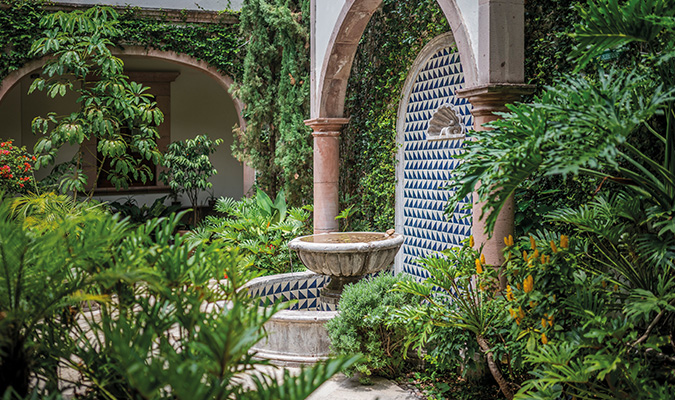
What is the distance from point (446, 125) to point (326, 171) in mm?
1876

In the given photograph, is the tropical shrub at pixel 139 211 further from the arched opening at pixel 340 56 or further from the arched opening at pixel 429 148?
the arched opening at pixel 429 148

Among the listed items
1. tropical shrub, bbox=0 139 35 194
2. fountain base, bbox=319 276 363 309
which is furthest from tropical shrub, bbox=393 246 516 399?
tropical shrub, bbox=0 139 35 194

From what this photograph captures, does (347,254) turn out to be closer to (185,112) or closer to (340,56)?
(340,56)

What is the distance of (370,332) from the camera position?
4.74 metres

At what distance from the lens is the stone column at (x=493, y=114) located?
420 cm

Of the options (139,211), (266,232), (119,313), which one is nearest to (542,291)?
(119,313)

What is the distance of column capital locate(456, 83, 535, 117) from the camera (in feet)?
14.0

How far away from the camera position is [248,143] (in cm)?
1013

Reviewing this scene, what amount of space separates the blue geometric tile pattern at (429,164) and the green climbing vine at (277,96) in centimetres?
203

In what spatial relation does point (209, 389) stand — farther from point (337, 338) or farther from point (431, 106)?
point (431, 106)

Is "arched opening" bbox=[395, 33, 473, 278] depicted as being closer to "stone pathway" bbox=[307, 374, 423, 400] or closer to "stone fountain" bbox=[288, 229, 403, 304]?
"stone fountain" bbox=[288, 229, 403, 304]

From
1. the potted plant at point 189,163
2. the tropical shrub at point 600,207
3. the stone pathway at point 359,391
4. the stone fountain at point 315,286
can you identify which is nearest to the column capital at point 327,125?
the stone fountain at point 315,286

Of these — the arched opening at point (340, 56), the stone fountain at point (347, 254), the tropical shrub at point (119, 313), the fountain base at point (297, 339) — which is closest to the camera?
Answer: the tropical shrub at point (119, 313)

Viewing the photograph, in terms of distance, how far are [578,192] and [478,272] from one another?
1.03 metres
